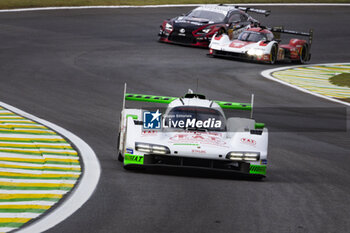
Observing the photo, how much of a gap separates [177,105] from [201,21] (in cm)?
1760

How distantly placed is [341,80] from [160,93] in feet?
25.0

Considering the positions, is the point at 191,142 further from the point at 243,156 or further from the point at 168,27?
the point at 168,27

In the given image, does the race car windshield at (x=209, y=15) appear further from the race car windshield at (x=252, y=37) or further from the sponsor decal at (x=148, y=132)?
the sponsor decal at (x=148, y=132)

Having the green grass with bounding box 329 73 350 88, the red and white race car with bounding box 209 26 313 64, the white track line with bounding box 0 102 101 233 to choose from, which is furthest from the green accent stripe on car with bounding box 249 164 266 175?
the red and white race car with bounding box 209 26 313 64

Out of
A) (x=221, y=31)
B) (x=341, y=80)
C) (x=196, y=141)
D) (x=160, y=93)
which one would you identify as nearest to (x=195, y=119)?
(x=196, y=141)

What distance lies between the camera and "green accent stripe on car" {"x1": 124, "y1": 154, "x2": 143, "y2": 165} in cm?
1108

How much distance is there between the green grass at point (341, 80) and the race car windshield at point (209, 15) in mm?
6273

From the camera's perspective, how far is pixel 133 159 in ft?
36.5

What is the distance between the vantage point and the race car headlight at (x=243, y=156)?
1107 centimetres

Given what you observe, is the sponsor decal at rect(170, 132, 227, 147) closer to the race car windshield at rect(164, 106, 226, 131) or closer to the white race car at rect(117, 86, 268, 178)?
the white race car at rect(117, 86, 268, 178)

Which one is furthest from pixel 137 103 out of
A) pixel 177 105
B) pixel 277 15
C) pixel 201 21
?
pixel 277 15

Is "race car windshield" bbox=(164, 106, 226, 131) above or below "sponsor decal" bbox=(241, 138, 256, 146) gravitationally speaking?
above

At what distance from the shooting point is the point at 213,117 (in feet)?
40.3

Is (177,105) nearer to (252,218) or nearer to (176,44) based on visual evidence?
(252,218)
